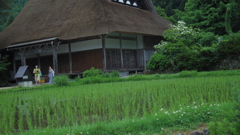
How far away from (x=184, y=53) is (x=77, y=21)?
7911 mm

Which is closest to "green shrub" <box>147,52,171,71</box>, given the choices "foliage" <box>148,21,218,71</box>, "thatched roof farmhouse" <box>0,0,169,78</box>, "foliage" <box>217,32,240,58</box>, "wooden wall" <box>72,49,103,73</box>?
"foliage" <box>148,21,218,71</box>

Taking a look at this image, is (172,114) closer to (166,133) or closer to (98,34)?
(166,133)

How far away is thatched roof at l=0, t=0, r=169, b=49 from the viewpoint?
17.0 meters

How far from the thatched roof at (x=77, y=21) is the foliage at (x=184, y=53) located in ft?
7.67

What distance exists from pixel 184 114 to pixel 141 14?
61.4 ft

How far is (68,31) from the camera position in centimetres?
1775

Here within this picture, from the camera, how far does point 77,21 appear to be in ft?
59.9

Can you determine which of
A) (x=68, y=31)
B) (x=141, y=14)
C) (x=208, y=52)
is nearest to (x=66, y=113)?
(x=208, y=52)

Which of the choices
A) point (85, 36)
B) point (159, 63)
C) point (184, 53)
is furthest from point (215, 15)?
point (85, 36)

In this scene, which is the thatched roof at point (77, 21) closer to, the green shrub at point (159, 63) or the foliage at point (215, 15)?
the green shrub at point (159, 63)

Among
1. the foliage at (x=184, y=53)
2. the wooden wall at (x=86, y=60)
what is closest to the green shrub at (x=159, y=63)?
the foliage at (x=184, y=53)

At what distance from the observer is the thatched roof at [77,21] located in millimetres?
17031

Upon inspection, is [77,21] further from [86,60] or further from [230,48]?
[230,48]

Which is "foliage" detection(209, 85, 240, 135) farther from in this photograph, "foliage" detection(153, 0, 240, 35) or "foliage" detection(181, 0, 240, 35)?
"foliage" detection(181, 0, 240, 35)
